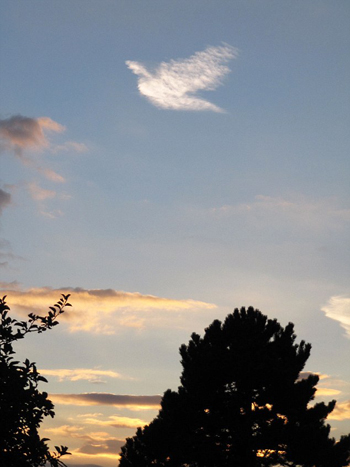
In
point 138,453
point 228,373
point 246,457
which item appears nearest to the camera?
point 246,457

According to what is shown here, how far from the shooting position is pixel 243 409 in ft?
103

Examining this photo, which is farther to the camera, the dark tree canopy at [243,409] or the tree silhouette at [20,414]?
the dark tree canopy at [243,409]

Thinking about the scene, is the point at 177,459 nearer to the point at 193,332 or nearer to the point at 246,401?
the point at 246,401

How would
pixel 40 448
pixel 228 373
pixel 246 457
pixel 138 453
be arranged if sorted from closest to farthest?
1. pixel 40 448
2. pixel 246 457
3. pixel 228 373
4. pixel 138 453

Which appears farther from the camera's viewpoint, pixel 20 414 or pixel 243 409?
pixel 243 409

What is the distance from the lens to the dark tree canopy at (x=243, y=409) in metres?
30.2

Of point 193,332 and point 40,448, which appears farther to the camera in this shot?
point 193,332

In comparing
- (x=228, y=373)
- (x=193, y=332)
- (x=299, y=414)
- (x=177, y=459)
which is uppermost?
(x=193, y=332)

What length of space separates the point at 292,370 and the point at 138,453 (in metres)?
11.9

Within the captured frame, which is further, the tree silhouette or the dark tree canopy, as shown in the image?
the dark tree canopy

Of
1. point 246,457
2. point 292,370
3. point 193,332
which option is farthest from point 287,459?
point 193,332

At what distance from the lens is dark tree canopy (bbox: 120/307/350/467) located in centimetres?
3025

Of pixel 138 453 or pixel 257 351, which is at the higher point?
pixel 257 351

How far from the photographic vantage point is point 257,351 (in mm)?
32812
